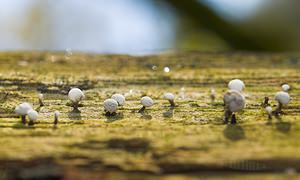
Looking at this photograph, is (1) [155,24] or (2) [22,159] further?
(1) [155,24]

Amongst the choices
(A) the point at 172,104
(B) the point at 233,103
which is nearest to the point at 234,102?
(B) the point at 233,103

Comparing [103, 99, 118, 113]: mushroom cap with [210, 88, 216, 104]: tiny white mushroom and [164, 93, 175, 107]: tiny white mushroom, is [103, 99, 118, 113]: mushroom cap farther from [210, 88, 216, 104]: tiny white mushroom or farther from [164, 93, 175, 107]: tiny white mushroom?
[210, 88, 216, 104]: tiny white mushroom

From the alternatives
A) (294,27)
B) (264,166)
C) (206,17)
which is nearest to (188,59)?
(264,166)

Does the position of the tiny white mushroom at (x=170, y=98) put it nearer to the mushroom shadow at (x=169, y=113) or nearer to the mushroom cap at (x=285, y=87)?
the mushroom shadow at (x=169, y=113)

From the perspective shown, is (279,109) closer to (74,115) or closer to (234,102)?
(234,102)

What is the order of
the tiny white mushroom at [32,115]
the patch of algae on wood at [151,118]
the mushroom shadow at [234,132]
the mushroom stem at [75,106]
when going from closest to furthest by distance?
the patch of algae on wood at [151,118]
the mushroom shadow at [234,132]
the tiny white mushroom at [32,115]
the mushroom stem at [75,106]

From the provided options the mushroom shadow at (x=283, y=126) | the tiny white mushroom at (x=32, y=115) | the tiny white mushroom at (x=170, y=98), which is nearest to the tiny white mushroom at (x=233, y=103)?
the mushroom shadow at (x=283, y=126)

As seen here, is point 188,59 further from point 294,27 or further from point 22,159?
point 294,27
